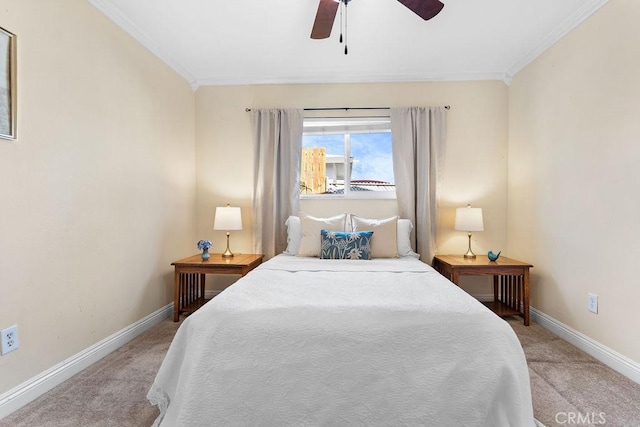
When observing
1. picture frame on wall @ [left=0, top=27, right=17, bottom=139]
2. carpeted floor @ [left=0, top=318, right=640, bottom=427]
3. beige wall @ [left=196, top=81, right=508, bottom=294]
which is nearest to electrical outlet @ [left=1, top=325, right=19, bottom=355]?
carpeted floor @ [left=0, top=318, right=640, bottom=427]

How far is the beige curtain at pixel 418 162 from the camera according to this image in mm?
3248

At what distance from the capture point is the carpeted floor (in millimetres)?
1538

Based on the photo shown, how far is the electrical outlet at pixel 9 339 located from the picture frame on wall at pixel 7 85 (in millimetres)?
989

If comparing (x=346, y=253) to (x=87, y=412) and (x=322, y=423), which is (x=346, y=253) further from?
(x=87, y=412)

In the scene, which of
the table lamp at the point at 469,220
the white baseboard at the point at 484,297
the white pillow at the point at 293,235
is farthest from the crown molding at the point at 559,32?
the white pillow at the point at 293,235

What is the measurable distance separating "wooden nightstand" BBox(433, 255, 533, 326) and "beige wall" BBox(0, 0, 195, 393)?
8.98ft

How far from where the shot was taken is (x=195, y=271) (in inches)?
112

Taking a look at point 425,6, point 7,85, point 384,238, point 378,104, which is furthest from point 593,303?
point 7,85

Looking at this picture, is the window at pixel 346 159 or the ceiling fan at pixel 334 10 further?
the window at pixel 346 159

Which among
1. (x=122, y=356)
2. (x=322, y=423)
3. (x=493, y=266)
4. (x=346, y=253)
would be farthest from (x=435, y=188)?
(x=122, y=356)

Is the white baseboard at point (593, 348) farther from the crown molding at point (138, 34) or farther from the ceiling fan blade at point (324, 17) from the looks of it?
the crown molding at point (138, 34)

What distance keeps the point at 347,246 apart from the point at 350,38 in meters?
1.79

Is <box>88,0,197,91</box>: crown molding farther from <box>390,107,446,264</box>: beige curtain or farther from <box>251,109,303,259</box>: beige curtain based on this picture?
<box>390,107,446,264</box>: beige curtain

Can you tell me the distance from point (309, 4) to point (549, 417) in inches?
113
